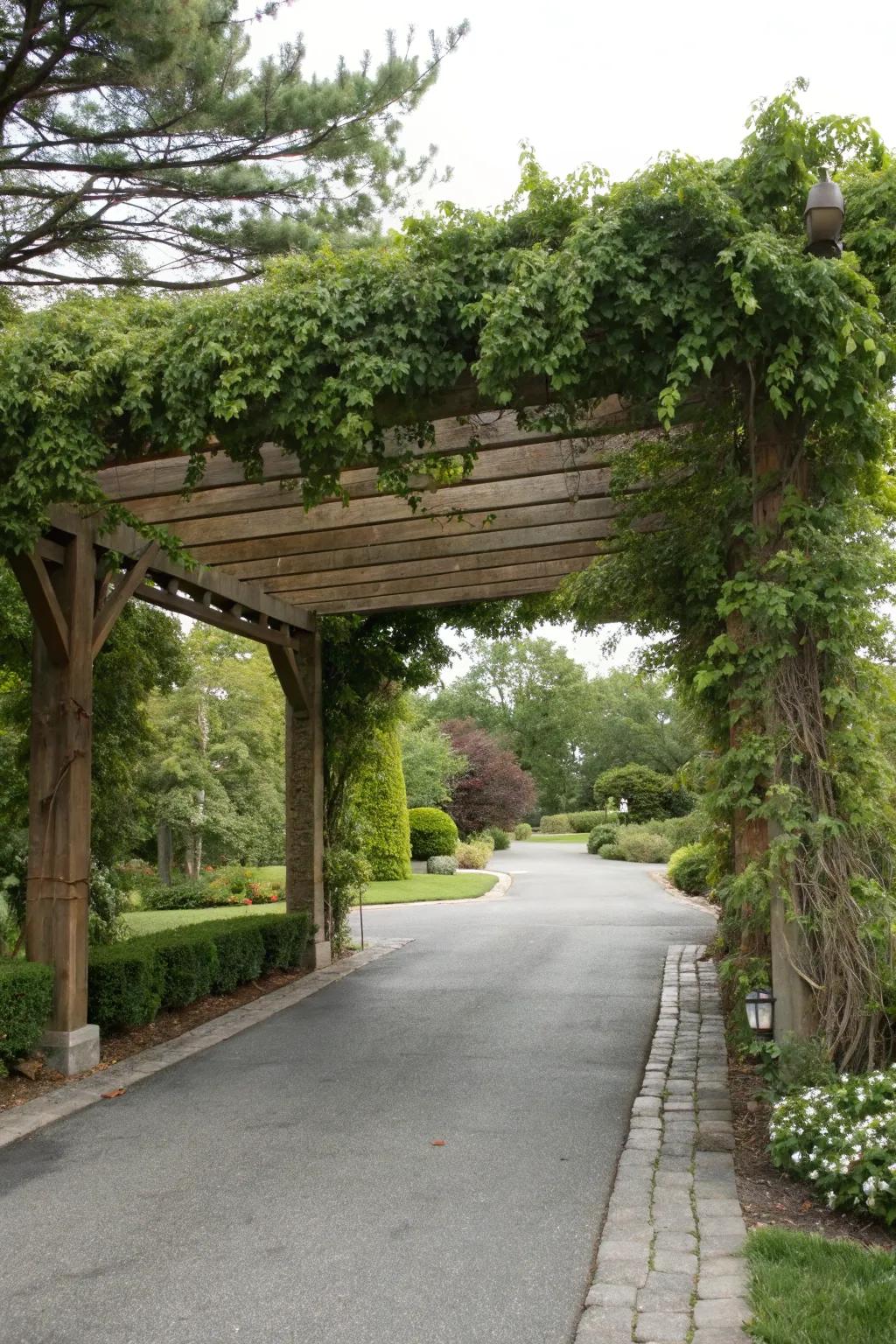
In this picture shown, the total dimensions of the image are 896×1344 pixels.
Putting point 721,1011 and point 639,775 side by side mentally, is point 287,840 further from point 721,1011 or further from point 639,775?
point 639,775

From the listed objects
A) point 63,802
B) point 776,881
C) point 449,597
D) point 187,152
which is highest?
point 187,152

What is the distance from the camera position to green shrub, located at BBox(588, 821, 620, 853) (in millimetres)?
26156

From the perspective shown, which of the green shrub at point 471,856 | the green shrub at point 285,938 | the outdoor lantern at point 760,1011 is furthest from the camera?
the green shrub at point 471,856

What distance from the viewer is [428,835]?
75.4 ft

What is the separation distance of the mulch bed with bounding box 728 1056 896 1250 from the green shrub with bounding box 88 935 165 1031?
3868 mm

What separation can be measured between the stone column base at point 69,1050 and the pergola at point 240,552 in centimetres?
1

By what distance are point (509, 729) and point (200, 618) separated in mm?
38575

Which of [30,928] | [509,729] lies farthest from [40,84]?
[509,729]

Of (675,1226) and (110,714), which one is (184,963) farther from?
(675,1226)

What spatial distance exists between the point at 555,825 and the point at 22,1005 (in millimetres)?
35892

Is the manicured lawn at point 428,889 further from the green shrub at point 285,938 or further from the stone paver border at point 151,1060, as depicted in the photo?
the stone paver border at point 151,1060

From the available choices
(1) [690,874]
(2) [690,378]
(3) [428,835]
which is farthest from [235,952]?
(3) [428,835]

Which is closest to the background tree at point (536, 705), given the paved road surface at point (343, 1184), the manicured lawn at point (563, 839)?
the manicured lawn at point (563, 839)

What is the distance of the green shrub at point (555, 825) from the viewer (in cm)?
4019
